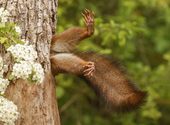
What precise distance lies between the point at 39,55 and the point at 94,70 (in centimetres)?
65

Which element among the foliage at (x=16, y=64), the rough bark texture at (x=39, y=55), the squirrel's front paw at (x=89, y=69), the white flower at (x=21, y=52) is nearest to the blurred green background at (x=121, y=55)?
the squirrel's front paw at (x=89, y=69)

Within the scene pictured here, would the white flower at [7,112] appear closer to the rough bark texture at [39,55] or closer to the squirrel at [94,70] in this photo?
the rough bark texture at [39,55]

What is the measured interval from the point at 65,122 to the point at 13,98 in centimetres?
410

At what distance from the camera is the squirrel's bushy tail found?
126 inches

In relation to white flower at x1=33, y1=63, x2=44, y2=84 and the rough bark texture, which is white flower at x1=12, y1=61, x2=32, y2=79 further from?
the rough bark texture

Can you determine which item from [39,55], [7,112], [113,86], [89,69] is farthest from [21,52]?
[113,86]

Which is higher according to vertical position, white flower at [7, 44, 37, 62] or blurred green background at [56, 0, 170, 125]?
white flower at [7, 44, 37, 62]

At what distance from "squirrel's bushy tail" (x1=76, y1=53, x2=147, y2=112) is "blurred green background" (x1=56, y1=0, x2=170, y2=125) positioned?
117cm

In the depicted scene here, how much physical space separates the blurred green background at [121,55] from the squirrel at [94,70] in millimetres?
1172

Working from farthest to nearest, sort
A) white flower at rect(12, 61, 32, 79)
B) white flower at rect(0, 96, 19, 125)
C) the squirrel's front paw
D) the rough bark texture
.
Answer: the squirrel's front paw, the rough bark texture, white flower at rect(0, 96, 19, 125), white flower at rect(12, 61, 32, 79)

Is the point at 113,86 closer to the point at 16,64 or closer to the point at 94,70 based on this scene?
the point at 94,70

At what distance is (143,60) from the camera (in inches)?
284

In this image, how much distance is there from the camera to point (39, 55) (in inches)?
119

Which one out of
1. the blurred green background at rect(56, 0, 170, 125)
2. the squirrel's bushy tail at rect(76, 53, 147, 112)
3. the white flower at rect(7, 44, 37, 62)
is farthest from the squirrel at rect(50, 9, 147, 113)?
the blurred green background at rect(56, 0, 170, 125)
